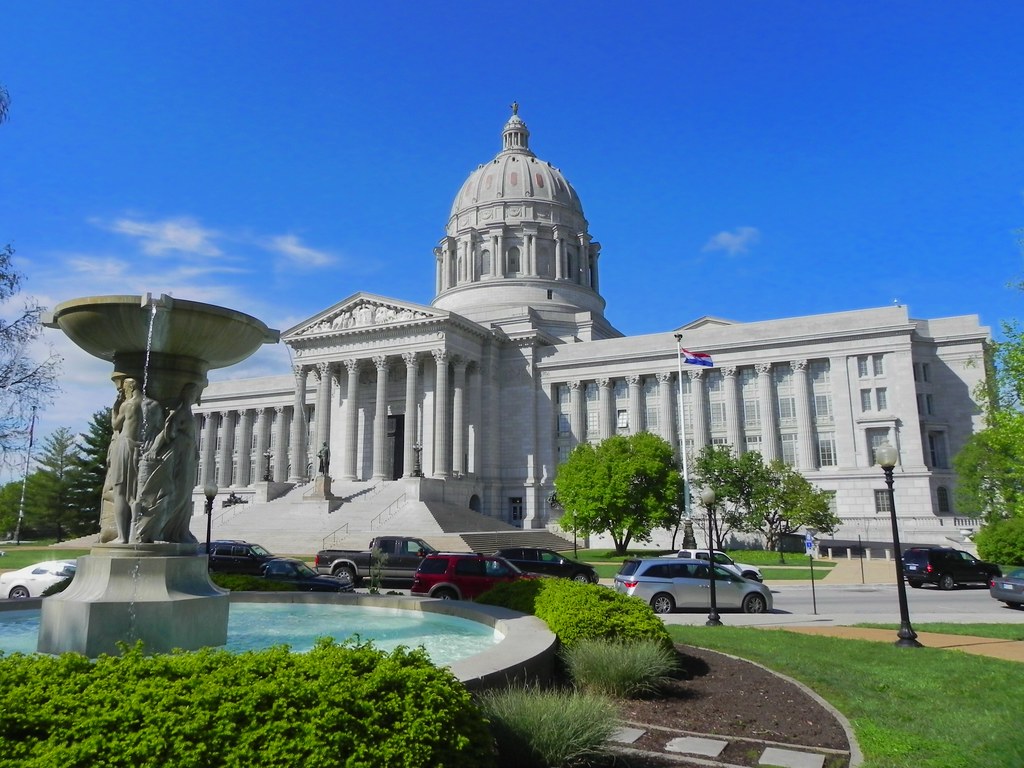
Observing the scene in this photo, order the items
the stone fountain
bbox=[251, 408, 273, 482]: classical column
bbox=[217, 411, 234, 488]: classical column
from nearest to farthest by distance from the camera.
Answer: the stone fountain < bbox=[251, 408, 273, 482]: classical column < bbox=[217, 411, 234, 488]: classical column

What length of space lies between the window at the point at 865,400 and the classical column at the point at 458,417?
34.8m

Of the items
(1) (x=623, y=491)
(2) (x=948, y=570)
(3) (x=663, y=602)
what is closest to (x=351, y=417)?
(1) (x=623, y=491)

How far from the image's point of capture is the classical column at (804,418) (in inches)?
2434

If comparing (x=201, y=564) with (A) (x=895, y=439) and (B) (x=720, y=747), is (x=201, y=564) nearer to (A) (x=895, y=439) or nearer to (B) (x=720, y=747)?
(B) (x=720, y=747)

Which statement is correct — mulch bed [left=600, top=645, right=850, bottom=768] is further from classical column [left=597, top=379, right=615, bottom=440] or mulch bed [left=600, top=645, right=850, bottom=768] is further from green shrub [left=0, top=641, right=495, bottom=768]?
classical column [left=597, top=379, right=615, bottom=440]

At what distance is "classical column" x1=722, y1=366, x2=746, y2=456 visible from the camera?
2532 inches

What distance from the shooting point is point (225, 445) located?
293ft

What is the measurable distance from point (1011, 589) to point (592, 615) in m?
19.9

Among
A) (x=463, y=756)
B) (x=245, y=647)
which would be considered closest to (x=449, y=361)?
(x=245, y=647)

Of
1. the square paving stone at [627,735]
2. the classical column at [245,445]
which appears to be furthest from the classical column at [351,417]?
the square paving stone at [627,735]

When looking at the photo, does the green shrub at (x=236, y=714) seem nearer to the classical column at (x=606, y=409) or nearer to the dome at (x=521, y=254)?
the classical column at (x=606, y=409)

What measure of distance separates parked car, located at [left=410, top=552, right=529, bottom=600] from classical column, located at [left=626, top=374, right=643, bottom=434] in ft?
158

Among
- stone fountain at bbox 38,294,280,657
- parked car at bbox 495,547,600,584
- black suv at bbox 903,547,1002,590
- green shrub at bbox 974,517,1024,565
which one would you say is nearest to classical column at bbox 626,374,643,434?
green shrub at bbox 974,517,1024,565

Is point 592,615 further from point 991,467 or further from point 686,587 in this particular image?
point 991,467
